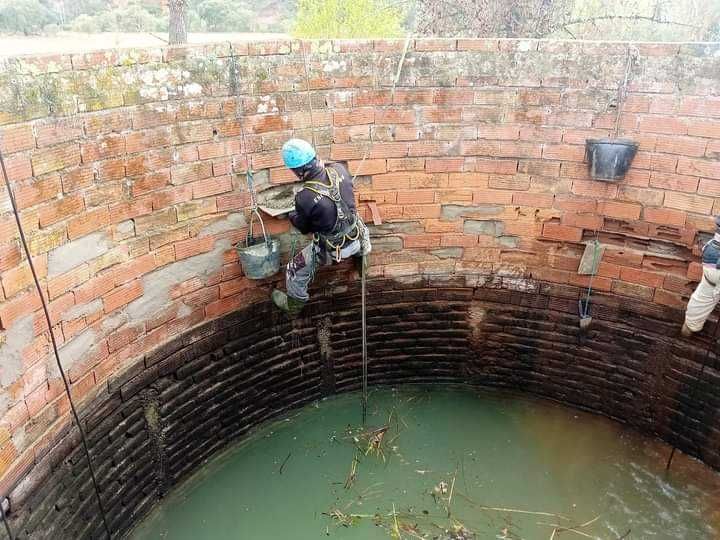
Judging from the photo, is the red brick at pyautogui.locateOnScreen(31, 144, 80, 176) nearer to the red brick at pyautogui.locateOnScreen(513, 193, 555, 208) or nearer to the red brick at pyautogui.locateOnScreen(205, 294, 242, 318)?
the red brick at pyautogui.locateOnScreen(205, 294, 242, 318)

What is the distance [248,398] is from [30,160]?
2402 millimetres

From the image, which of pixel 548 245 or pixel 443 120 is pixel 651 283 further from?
pixel 443 120

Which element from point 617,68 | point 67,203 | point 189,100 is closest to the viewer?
point 67,203

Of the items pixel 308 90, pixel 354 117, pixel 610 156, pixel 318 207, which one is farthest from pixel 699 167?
pixel 308 90

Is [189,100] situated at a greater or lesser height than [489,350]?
greater

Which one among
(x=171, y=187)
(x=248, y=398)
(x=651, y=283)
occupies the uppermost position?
(x=171, y=187)

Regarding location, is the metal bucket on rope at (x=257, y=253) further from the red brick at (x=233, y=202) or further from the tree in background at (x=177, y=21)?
the tree in background at (x=177, y=21)

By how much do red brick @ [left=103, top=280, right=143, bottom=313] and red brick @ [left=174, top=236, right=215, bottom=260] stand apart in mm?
321

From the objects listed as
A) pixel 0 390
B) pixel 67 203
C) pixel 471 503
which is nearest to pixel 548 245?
pixel 471 503

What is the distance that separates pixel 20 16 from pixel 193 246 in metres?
16.2

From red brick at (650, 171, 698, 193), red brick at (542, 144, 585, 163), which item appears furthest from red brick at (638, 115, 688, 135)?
red brick at (542, 144, 585, 163)

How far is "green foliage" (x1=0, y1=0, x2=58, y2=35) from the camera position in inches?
616

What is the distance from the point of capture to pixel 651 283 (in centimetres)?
424

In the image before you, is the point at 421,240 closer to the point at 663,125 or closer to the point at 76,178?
the point at 663,125
